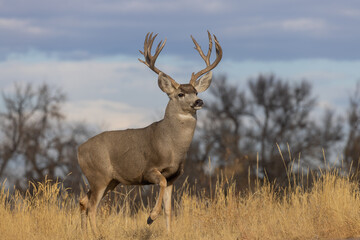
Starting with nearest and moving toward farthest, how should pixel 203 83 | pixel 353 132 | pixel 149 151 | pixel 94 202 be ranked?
pixel 149 151, pixel 94 202, pixel 203 83, pixel 353 132

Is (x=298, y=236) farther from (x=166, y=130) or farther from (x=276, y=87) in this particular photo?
(x=276, y=87)

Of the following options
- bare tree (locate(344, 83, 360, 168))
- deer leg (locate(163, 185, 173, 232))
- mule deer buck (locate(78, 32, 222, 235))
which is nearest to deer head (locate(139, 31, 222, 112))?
mule deer buck (locate(78, 32, 222, 235))

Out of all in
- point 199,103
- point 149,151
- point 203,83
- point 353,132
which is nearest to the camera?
point 199,103

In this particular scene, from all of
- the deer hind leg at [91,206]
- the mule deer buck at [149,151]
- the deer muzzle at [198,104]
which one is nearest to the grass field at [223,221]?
the deer hind leg at [91,206]

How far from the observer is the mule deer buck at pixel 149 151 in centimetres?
1002

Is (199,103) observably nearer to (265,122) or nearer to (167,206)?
(167,206)

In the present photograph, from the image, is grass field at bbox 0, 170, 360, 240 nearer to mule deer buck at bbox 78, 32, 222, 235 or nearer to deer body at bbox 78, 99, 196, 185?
mule deer buck at bbox 78, 32, 222, 235

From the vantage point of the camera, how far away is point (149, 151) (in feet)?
33.4

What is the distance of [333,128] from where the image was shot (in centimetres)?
4319

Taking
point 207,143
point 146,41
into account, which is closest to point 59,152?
point 207,143

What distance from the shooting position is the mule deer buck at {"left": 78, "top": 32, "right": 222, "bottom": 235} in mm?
10016

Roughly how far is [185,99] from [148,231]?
2.18 metres

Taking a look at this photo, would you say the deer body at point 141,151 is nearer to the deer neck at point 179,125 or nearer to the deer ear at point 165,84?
the deer neck at point 179,125

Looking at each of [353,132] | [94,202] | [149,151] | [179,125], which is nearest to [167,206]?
[149,151]
